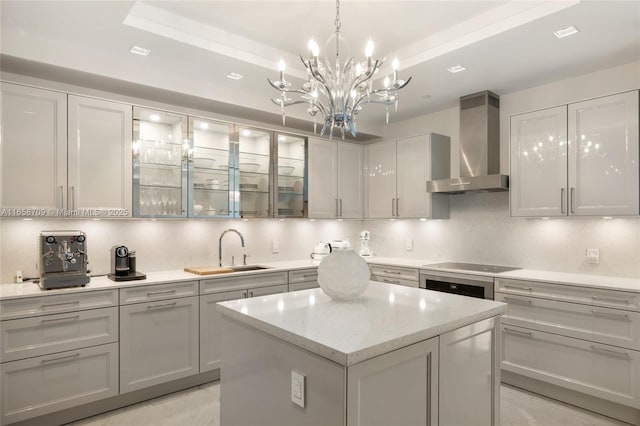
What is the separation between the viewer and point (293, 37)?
10.1 ft

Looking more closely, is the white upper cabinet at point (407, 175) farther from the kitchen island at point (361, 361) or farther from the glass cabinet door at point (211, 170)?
the kitchen island at point (361, 361)

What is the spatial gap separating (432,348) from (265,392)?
30.1 inches

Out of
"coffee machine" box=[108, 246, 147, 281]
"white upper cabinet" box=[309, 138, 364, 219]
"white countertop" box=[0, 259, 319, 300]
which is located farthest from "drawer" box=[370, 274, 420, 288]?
"coffee machine" box=[108, 246, 147, 281]

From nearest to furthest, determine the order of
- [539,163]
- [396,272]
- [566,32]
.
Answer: [566,32] < [539,163] < [396,272]

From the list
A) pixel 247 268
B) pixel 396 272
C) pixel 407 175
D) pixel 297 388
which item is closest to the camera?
pixel 297 388

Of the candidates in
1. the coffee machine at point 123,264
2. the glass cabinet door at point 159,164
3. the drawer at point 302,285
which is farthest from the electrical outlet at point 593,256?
the coffee machine at point 123,264

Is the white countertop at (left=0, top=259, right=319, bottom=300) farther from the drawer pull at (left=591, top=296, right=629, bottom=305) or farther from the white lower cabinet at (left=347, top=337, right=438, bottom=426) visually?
the drawer pull at (left=591, top=296, right=629, bottom=305)

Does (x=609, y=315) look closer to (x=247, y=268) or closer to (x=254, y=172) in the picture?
(x=247, y=268)

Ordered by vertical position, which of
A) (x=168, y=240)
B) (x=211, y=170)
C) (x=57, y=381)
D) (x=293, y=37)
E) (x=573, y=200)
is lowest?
(x=57, y=381)

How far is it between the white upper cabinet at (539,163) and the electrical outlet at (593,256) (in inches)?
19.0

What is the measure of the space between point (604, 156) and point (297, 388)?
9.75 feet

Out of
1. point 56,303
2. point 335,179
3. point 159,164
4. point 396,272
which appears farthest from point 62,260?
point 396,272

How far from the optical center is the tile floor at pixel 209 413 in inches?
107

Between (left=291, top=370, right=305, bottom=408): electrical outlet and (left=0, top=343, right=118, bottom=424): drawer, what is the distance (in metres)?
2.01
